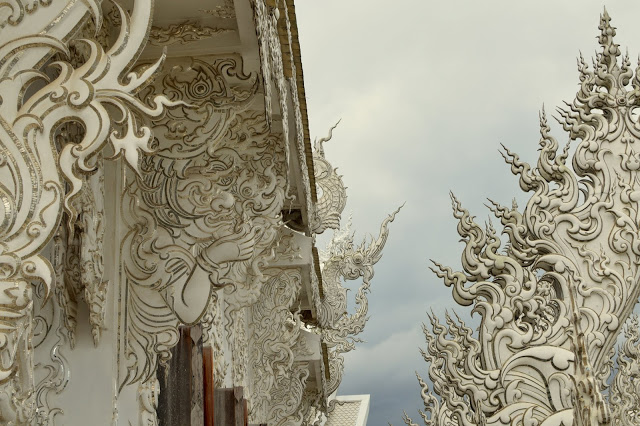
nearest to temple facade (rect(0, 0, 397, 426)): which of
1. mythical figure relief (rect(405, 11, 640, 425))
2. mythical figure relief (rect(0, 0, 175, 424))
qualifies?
mythical figure relief (rect(0, 0, 175, 424))

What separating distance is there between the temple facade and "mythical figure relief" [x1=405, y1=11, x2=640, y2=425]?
153cm

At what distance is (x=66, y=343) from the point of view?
5109 mm

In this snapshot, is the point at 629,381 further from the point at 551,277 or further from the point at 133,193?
the point at 133,193

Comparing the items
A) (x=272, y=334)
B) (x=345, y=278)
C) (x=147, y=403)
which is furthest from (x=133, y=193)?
(x=345, y=278)


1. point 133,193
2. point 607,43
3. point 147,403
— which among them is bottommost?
point 147,403

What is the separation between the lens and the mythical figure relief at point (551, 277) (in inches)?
267

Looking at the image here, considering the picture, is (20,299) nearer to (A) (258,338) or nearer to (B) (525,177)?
(B) (525,177)

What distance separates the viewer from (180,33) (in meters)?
5.88

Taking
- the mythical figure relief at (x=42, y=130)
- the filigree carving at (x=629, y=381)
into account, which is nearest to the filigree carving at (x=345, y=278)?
the filigree carving at (x=629, y=381)

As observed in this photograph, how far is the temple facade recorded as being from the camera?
2945 millimetres

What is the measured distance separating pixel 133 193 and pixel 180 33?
0.98m

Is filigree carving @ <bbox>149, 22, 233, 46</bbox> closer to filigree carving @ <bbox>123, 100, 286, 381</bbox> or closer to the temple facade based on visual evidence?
the temple facade

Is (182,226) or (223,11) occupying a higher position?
(223,11)

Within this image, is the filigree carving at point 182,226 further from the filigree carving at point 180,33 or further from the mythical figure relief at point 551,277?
the mythical figure relief at point 551,277
